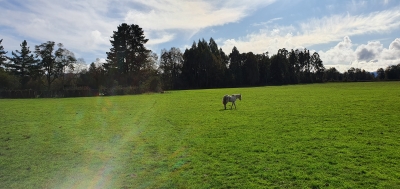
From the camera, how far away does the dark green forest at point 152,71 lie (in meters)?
65.6

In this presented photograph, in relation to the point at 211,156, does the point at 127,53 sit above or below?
above

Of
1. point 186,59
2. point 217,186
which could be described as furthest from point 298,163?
point 186,59

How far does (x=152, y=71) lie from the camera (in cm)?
7056

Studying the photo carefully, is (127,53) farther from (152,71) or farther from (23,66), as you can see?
(23,66)

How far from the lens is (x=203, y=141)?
10523 millimetres

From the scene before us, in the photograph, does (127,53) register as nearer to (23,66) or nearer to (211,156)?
(23,66)

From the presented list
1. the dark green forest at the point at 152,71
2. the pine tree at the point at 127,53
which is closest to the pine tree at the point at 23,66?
the dark green forest at the point at 152,71

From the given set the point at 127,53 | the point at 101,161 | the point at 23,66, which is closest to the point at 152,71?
the point at 127,53

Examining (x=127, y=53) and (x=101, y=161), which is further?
(x=127, y=53)

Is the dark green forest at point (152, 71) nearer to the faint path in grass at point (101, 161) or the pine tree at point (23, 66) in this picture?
the pine tree at point (23, 66)

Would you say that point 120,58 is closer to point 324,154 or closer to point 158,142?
point 158,142

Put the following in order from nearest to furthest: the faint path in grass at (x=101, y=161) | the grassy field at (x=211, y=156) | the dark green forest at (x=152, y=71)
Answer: the grassy field at (x=211, y=156) → the faint path in grass at (x=101, y=161) → the dark green forest at (x=152, y=71)

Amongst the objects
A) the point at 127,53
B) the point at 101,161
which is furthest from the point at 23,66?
the point at 101,161

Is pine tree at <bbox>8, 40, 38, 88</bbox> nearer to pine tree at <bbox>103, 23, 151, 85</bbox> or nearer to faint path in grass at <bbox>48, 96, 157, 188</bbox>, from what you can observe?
pine tree at <bbox>103, 23, 151, 85</bbox>
